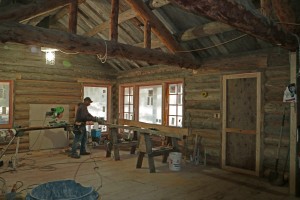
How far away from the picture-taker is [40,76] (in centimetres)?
891

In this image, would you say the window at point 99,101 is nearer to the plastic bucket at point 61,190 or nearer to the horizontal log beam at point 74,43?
the horizontal log beam at point 74,43

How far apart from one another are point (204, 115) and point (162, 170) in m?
2.01

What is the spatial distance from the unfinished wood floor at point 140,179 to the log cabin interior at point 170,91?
4cm

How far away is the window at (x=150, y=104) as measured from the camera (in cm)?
892

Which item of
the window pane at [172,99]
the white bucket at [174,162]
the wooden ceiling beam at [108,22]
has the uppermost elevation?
the wooden ceiling beam at [108,22]

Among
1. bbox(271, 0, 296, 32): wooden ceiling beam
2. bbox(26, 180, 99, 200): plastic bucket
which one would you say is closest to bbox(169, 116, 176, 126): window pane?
bbox(271, 0, 296, 32): wooden ceiling beam

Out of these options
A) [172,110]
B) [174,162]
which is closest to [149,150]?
[174,162]

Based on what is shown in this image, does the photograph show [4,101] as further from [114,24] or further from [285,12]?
[285,12]

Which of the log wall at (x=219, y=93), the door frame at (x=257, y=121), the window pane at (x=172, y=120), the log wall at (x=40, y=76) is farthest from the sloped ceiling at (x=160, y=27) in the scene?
the window pane at (x=172, y=120)

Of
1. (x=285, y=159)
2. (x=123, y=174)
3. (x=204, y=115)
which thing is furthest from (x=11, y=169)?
(x=285, y=159)

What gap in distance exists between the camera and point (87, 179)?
551 centimetres

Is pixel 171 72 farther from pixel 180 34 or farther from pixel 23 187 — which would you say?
pixel 23 187

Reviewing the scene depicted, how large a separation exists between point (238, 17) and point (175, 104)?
5.34 metres

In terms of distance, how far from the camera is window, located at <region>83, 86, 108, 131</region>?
10.4 meters
